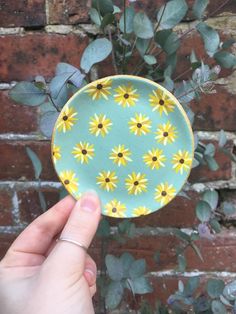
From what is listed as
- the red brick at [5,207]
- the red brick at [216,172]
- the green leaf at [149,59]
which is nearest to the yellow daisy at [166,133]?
the green leaf at [149,59]

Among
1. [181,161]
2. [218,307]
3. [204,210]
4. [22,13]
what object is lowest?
[218,307]

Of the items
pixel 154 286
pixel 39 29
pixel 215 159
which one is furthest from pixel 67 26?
pixel 154 286

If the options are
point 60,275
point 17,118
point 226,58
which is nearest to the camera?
point 60,275

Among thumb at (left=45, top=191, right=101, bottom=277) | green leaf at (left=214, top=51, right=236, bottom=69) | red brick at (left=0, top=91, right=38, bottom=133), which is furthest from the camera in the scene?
red brick at (left=0, top=91, right=38, bottom=133)

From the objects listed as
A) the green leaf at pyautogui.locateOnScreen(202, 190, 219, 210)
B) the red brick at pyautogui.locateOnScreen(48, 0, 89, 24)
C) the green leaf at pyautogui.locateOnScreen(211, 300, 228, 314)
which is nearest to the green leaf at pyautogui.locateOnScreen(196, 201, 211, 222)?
the green leaf at pyautogui.locateOnScreen(202, 190, 219, 210)

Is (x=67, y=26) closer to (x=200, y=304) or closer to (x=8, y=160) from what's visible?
(x=8, y=160)

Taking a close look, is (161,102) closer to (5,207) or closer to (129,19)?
(129,19)

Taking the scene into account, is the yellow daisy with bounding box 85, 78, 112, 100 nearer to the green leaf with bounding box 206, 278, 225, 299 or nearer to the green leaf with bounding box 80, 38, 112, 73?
the green leaf with bounding box 80, 38, 112, 73

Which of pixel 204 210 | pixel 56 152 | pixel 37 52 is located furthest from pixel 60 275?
pixel 37 52
